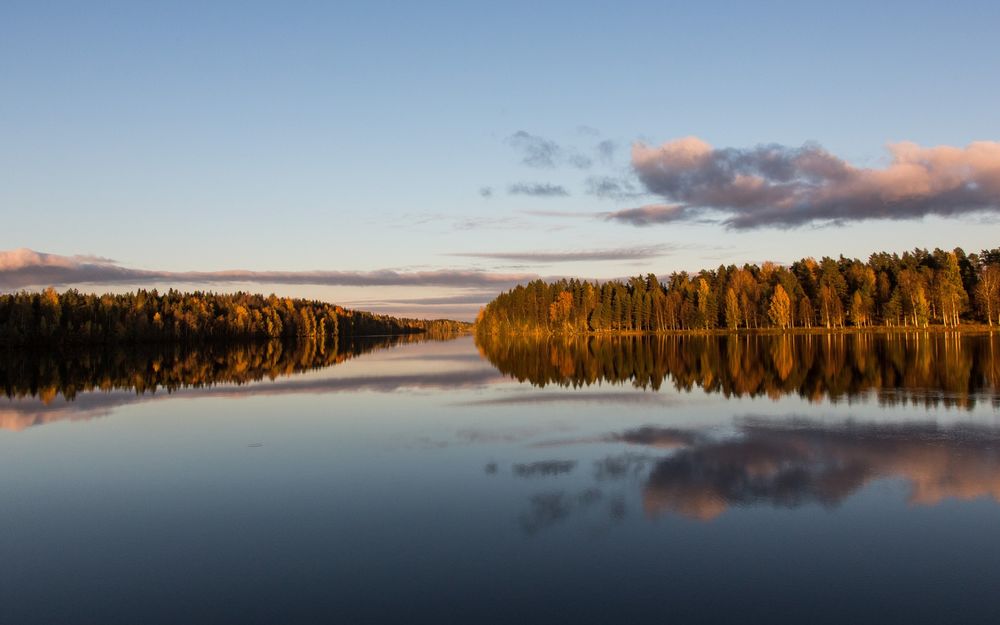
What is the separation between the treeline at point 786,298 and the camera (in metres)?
125

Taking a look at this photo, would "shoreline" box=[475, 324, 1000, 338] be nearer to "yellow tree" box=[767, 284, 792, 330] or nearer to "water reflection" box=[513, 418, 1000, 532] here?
"yellow tree" box=[767, 284, 792, 330]

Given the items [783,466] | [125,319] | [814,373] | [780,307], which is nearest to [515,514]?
[783,466]

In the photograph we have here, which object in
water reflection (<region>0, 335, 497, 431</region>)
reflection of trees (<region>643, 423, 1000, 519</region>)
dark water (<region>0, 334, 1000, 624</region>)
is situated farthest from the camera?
water reflection (<region>0, 335, 497, 431</region>)

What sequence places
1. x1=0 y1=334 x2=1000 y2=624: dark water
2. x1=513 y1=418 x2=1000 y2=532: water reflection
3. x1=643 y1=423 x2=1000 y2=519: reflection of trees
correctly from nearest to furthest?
x1=0 y1=334 x2=1000 y2=624: dark water < x1=513 y1=418 x2=1000 y2=532: water reflection < x1=643 y1=423 x2=1000 y2=519: reflection of trees

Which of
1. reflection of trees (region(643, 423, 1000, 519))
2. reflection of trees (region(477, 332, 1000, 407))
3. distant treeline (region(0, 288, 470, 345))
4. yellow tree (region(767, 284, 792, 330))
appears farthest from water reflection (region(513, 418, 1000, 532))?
distant treeline (region(0, 288, 470, 345))

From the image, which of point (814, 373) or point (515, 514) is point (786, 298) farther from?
point (515, 514)

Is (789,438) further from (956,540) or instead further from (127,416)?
(127,416)

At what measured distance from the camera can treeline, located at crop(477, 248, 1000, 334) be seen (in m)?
125

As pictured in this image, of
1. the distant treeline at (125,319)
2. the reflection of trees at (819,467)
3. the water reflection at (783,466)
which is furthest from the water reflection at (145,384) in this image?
the distant treeline at (125,319)

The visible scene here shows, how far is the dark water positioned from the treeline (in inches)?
4324

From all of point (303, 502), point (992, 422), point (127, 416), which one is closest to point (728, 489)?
point (303, 502)

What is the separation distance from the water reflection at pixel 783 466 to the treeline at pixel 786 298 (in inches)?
4703

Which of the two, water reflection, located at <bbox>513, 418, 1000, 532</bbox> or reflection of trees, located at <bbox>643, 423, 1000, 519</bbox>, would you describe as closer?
water reflection, located at <bbox>513, 418, 1000, 532</bbox>

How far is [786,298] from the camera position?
437 ft
